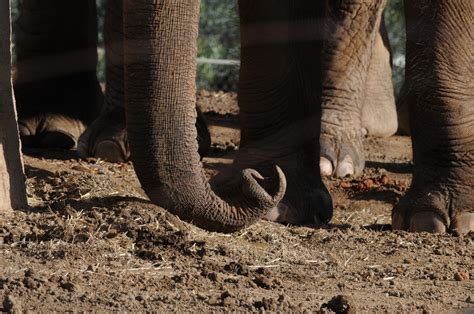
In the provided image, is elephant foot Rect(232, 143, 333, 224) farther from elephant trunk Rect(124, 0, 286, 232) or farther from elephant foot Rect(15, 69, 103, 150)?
elephant foot Rect(15, 69, 103, 150)

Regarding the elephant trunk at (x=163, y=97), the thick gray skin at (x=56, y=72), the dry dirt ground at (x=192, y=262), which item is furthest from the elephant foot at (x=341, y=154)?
the elephant trunk at (x=163, y=97)

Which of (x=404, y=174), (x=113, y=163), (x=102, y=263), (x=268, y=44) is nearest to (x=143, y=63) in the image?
(x=102, y=263)

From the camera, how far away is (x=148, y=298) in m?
3.64

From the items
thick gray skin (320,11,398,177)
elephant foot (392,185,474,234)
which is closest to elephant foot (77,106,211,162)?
thick gray skin (320,11,398,177)

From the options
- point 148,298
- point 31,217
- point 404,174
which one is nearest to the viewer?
point 148,298

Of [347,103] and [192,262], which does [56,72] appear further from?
[192,262]

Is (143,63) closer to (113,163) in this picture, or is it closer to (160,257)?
(160,257)

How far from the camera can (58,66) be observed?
7.08 m

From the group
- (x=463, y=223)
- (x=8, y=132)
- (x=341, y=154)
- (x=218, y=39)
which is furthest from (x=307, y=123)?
(x=218, y=39)

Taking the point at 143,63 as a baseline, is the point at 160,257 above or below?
below

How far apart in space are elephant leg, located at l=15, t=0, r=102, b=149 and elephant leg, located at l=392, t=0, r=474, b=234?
2.25 m

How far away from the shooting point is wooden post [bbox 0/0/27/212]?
4.58 metres

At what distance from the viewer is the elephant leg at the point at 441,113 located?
16.7ft

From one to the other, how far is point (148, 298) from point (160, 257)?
0.49m
